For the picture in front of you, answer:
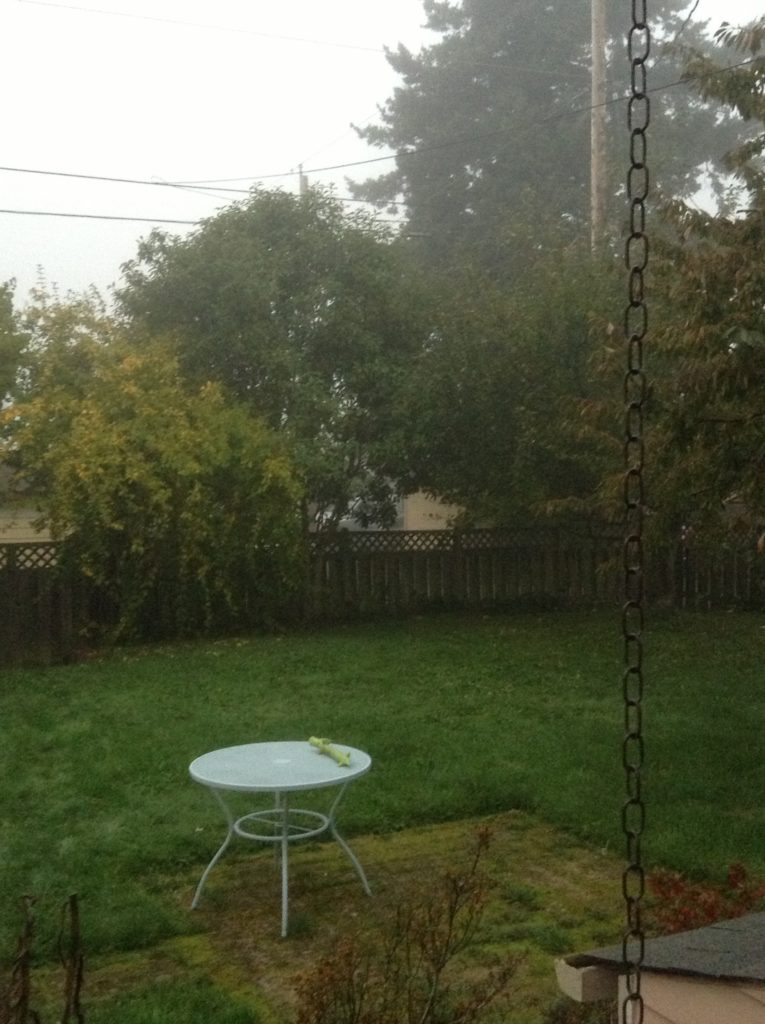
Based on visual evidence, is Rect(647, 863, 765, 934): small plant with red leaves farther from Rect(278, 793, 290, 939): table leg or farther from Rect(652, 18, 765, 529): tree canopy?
Rect(652, 18, 765, 529): tree canopy

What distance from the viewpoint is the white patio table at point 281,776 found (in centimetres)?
461

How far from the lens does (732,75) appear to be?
25.8 ft

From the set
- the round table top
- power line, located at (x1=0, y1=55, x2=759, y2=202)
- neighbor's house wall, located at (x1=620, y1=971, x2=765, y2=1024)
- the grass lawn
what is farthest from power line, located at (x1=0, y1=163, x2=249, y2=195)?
neighbor's house wall, located at (x1=620, y1=971, x2=765, y2=1024)

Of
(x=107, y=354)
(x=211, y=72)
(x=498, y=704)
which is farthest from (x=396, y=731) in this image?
(x=211, y=72)

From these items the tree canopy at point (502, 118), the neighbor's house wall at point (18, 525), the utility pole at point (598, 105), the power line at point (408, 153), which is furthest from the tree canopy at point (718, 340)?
the tree canopy at point (502, 118)

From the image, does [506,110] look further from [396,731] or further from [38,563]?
[396,731]

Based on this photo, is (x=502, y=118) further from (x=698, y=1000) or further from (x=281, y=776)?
(x=698, y=1000)

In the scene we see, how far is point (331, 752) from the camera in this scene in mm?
5102

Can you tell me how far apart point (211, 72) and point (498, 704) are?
9571 mm

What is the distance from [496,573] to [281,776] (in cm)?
1052

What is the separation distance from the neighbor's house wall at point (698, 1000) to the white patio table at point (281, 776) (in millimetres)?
2324

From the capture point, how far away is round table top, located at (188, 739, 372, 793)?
15.1 feet

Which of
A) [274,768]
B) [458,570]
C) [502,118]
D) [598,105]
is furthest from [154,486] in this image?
[502,118]

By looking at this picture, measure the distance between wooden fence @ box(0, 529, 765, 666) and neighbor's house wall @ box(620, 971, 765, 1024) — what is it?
1110 centimetres
